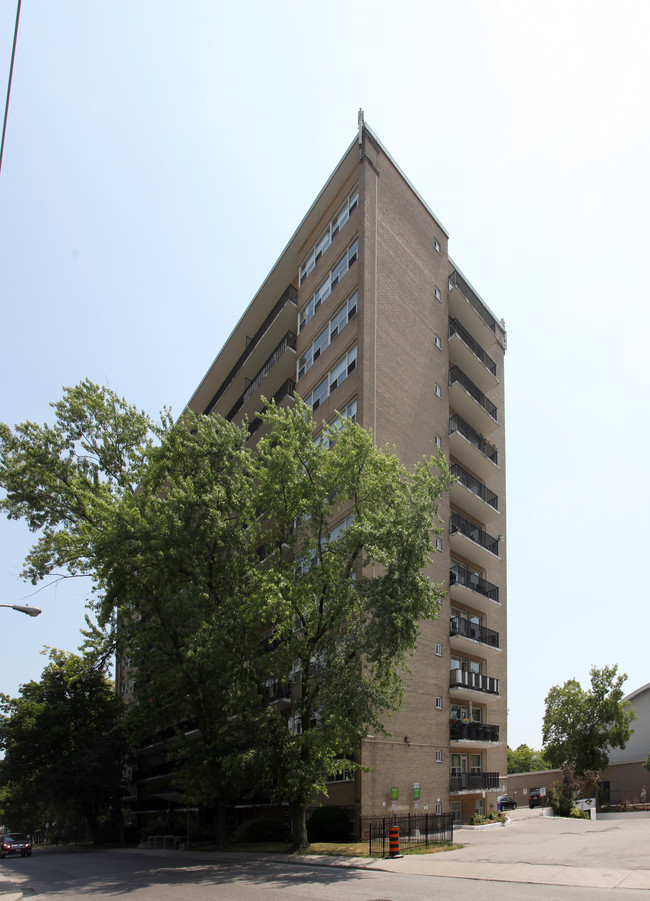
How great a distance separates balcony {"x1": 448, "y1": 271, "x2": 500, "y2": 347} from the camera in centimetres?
3897

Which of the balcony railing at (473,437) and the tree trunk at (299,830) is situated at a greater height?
the balcony railing at (473,437)

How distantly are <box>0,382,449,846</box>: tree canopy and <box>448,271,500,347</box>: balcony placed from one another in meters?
14.9

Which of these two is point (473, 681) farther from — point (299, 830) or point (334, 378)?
point (334, 378)

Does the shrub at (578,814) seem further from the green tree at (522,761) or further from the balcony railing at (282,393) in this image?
the green tree at (522,761)

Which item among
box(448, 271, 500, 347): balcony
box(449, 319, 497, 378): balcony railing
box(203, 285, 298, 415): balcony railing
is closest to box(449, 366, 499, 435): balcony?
box(449, 319, 497, 378): balcony railing

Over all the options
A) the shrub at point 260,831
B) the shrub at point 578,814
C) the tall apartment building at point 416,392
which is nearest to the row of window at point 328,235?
the tall apartment building at point 416,392

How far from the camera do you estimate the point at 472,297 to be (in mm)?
43094

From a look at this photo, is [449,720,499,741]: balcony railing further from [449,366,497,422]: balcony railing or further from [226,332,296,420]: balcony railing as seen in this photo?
[226,332,296,420]: balcony railing

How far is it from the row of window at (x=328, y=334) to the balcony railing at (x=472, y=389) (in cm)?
677

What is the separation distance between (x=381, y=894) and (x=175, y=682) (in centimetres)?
1379

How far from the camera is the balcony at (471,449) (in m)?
36.4

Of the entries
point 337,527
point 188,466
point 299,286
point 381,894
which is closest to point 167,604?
point 188,466

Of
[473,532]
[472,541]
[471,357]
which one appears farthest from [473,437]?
[472,541]

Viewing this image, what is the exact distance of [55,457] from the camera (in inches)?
1169
